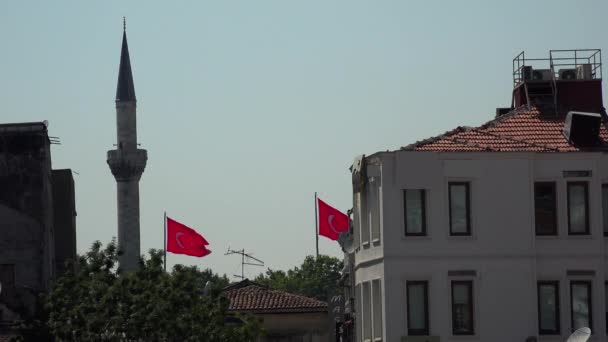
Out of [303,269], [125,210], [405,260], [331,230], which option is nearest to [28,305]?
[331,230]

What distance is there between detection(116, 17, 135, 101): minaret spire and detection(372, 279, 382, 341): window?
72.2 m

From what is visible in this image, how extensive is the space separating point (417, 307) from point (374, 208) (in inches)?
142

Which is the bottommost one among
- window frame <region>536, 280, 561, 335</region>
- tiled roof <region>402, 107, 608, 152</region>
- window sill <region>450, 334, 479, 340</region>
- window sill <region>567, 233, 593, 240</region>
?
window sill <region>450, 334, 479, 340</region>

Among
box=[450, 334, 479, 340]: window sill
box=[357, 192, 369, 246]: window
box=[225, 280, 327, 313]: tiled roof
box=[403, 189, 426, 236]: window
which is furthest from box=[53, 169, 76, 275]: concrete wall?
box=[450, 334, 479, 340]: window sill

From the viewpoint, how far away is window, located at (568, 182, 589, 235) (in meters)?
47.8

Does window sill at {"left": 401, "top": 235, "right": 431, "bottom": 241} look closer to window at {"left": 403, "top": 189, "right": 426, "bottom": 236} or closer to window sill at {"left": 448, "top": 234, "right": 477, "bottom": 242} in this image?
window at {"left": 403, "top": 189, "right": 426, "bottom": 236}

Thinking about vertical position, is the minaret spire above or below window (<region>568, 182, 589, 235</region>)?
above

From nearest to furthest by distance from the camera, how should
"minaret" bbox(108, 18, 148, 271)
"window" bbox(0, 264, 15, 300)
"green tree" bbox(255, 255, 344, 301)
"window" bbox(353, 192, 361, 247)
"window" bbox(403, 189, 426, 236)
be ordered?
1. "window" bbox(403, 189, 426, 236)
2. "window" bbox(353, 192, 361, 247)
3. "window" bbox(0, 264, 15, 300)
4. "minaret" bbox(108, 18, 148, 271)
5. "green tree" bbox(255, 255, 344, 301)

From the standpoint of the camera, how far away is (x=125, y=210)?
115 meters

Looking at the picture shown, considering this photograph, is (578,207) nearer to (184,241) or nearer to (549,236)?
(549,236)

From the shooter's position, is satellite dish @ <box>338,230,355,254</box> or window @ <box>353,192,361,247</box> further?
satellite dish @ <box>338,230,355,254</box>

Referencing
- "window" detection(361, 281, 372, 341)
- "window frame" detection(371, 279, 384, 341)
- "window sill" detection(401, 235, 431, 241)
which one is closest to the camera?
"window sill" detection(401, 235, 431, 241)

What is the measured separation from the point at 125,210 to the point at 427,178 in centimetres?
7020

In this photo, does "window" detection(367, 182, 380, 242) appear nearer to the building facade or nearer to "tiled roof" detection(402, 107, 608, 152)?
"tiled roof" detection(402, 107, 608, 152)
